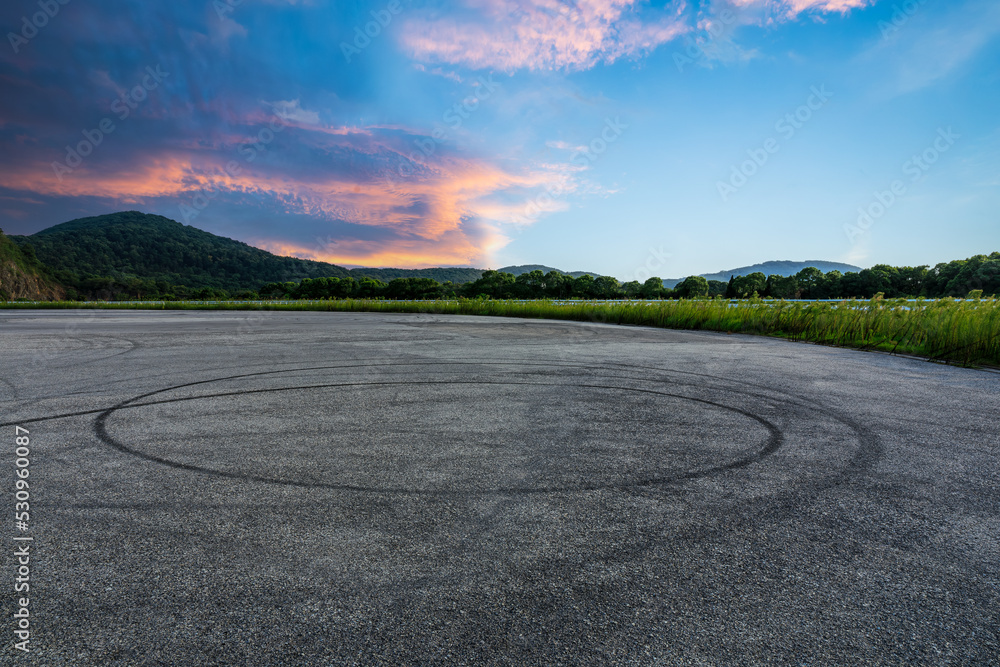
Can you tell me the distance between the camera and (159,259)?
6688 centimetres

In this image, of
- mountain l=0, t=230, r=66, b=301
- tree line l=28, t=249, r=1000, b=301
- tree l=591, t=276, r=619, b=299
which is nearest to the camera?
tree line l=28, t=249, r=1000, b=301

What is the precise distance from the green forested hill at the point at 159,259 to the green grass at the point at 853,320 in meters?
60.2

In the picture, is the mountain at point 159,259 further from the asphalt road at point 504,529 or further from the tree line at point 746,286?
the asphalt road at point 504,529

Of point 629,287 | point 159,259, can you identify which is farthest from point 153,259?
point 629,287

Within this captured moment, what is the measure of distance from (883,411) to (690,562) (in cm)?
341

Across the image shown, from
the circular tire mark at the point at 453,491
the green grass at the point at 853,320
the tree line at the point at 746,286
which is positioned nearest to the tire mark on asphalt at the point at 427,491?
the circular tire mark at the point at 453,491

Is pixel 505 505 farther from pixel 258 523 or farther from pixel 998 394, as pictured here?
pixel 998 394

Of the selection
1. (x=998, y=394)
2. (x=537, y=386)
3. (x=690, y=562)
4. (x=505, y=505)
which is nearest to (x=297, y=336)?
(x=537, y=386)

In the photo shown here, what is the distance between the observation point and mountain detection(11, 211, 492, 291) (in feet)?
212

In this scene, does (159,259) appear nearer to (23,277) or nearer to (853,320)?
(23,277)

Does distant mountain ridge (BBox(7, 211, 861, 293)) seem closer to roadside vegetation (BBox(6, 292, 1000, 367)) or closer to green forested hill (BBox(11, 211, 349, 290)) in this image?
green forested hill (BBox(11, 211, 349, 290))

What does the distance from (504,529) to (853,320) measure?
10687mm

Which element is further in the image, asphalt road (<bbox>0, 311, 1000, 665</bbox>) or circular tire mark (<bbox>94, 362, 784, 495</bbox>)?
circular tire mark (<bbox>94, 362, 784, 495</bbox>)

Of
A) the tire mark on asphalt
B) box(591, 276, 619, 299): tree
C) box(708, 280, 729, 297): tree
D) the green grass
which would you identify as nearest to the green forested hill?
box(591, 276, 619, 299): tree
